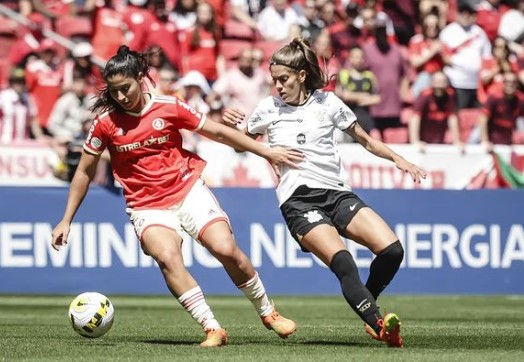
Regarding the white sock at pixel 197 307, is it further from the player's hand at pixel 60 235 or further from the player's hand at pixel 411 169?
the player's hand at pixel 411 169

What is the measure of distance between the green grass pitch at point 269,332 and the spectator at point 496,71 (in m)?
5.48

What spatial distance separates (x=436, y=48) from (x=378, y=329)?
12.3m

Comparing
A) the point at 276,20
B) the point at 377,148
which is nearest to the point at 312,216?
the point at 377,148

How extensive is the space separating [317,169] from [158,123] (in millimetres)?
1227

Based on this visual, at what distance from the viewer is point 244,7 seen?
22125 mm

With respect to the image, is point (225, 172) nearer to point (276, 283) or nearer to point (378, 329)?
point (276, 283)

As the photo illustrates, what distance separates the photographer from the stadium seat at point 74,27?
856 inches

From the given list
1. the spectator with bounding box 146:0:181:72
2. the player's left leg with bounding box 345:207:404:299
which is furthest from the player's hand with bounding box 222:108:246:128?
the spectator with bounding box 146:0:181:72

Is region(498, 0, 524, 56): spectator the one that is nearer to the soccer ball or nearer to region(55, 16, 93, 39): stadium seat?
A: region(55, 16, 93, 39): stadium seat

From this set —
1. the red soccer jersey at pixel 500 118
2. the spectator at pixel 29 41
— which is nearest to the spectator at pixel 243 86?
the spectator at pixel 29 41

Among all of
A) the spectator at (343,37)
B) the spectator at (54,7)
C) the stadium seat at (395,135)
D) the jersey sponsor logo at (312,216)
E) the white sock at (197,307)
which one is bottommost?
the stadium seat at (395,135)

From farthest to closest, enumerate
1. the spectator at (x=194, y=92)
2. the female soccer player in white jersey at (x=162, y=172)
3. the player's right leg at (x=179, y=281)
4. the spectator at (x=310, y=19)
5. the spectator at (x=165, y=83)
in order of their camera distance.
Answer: the spectator at (x=310, y=19) < the spectator at (x=194, y=92) < the spectator at (x=165, y=83) < the female soccer player in white jersey at (x=162, y=172) < the player's right leg at (x=179, y=281)

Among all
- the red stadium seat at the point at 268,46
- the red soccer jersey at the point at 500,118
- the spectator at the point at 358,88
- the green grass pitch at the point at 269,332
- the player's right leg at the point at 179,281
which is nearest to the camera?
the green grass pitch at the point at 269,332

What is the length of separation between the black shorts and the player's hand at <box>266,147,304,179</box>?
22 centimetres
